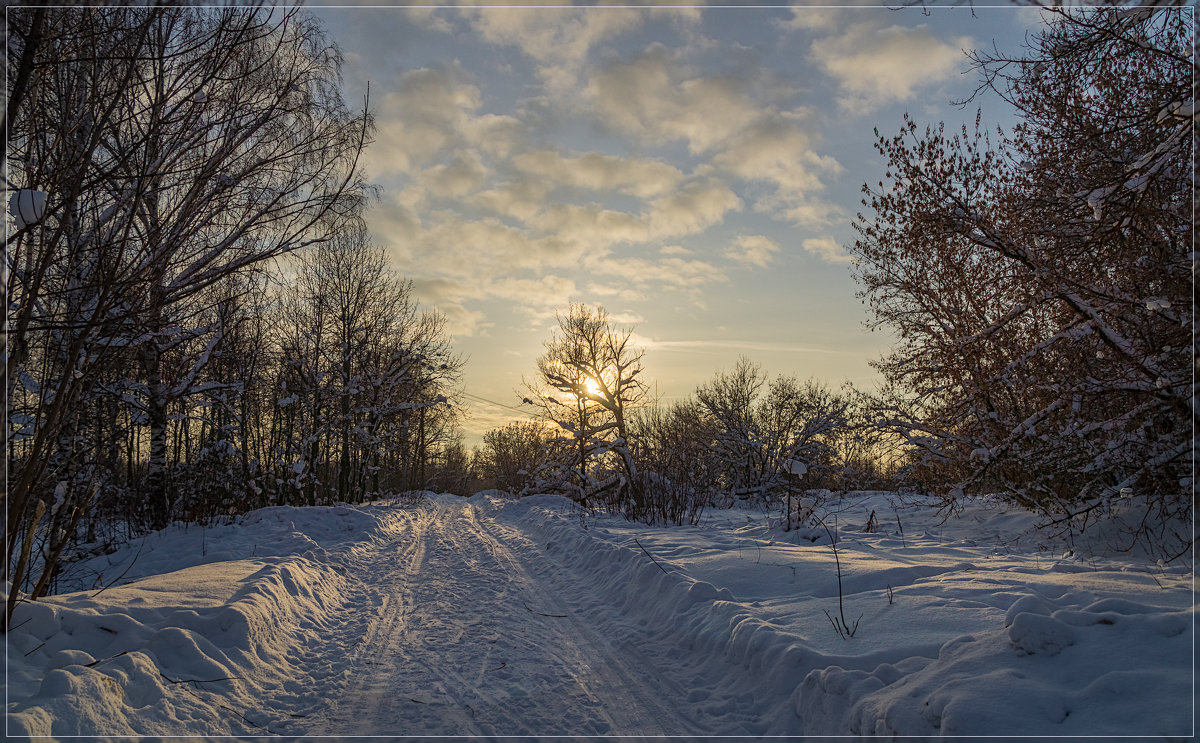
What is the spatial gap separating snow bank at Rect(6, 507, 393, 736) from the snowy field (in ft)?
0.06

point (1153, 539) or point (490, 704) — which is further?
point (1153, 539)

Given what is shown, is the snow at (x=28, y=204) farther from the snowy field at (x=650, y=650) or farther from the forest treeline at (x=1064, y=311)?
the forest treeline at (x=1064, y=311)

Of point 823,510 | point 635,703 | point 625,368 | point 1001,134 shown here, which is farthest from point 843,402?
point 635,703

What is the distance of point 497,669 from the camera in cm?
454

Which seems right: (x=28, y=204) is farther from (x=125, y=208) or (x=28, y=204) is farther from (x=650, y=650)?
(x=650, y=650)

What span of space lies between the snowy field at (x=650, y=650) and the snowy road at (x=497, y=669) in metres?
0.03

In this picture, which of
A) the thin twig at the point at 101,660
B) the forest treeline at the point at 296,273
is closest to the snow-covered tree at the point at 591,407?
the forest treeline at the point at 296,273

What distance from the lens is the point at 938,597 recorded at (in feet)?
15.0

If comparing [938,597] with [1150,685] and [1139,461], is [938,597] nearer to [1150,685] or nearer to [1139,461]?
[1150,685]

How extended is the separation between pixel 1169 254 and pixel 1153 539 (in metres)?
3.14

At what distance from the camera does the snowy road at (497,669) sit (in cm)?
362

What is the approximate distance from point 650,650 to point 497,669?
1375 mm

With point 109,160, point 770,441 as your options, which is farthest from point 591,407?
point 109,160

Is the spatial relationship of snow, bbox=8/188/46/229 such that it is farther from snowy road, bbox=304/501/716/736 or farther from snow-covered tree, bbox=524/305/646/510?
snow-covered tree, bbox=524/305/646/510
